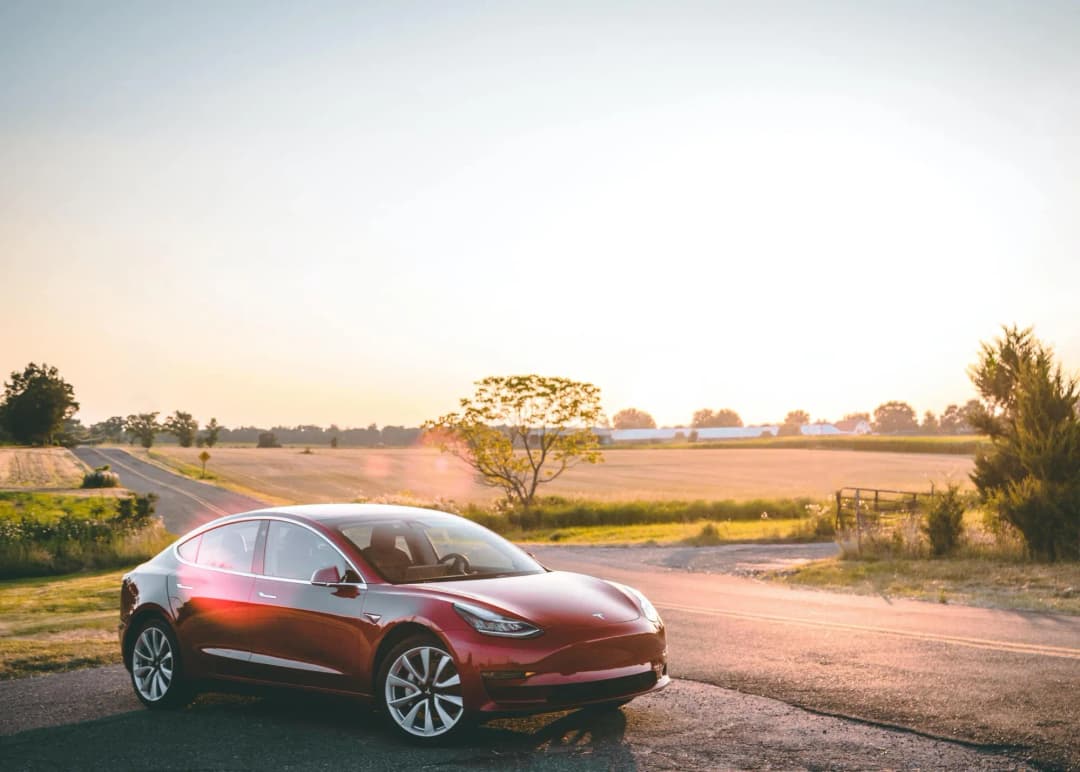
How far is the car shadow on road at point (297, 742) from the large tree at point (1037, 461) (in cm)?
1482

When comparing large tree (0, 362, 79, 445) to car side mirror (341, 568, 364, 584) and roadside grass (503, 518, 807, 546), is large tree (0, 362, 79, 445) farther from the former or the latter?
car side mirror (341, 568, 364, 584)

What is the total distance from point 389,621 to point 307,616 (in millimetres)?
796

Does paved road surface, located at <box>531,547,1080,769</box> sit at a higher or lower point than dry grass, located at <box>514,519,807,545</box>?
higher

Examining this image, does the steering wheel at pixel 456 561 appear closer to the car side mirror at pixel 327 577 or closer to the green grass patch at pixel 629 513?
the car side mirror at pixel 327 577

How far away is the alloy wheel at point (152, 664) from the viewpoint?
326 inches

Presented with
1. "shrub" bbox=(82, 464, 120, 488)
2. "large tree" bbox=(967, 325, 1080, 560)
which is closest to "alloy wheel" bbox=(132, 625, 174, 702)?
"large tree" bbox=(967, 325, 1080, 560)

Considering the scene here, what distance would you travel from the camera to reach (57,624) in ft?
46.9

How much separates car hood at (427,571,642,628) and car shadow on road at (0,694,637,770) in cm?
80

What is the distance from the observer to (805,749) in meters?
6.58

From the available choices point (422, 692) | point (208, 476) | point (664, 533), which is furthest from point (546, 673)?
point (208, 476)

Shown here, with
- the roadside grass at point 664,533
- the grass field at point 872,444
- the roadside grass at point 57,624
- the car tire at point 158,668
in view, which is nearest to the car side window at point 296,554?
the car tire at point 158,668

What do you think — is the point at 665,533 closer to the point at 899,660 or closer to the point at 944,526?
the point at 944,526

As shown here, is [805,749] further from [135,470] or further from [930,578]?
[135,470]

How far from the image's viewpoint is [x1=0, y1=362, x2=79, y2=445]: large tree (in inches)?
4299
